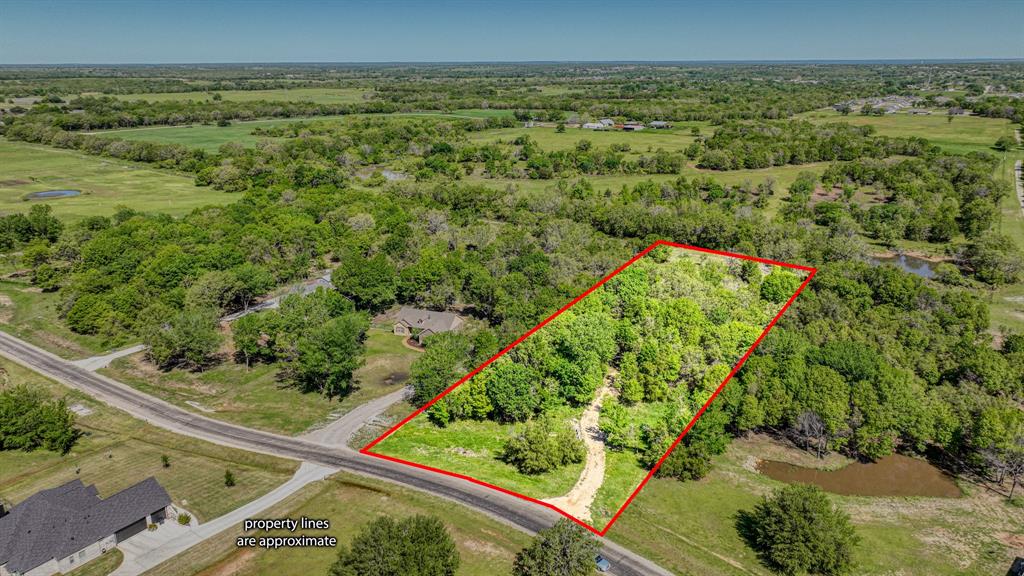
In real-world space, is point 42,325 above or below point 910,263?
below

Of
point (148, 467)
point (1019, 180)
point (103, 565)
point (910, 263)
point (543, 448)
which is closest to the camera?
point (543, 448)

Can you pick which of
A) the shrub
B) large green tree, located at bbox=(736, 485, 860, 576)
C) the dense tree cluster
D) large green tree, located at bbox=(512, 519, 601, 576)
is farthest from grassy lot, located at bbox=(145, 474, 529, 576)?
the dense tree cluster

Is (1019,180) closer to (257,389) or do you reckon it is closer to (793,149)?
(793,149)

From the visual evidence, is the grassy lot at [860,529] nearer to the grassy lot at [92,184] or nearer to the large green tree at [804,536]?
the large green tree at [804,536]

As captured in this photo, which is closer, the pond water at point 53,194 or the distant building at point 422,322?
the distant building at point 422,322

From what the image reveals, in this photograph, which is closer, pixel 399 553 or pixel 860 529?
pixel 399 553

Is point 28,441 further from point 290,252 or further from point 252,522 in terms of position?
point 290,252

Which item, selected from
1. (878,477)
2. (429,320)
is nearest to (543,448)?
(878,477)

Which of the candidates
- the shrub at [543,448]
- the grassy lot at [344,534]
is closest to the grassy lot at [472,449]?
the shrub at [543,448]

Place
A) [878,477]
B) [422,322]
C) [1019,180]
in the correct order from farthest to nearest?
[1019,180], [422,322], [878,477]
